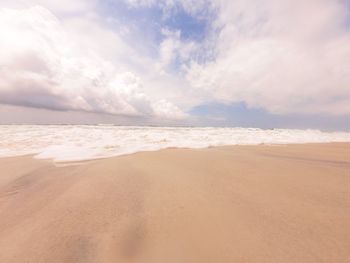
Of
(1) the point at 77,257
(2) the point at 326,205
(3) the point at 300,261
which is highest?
(2) the point at 326,205

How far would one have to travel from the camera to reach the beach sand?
189 cm

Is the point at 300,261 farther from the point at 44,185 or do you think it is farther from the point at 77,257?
the point at 44,185

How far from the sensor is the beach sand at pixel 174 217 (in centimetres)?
189

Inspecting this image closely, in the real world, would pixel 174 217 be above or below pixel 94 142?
below

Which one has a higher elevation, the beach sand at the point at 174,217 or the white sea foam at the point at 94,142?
the white sea foam at the point at 94,142

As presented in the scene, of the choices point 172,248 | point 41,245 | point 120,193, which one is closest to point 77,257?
point 41,245


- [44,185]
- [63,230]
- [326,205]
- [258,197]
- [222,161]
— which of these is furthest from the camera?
[222,161]

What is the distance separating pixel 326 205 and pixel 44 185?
4.76 metres

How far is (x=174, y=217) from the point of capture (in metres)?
2.49

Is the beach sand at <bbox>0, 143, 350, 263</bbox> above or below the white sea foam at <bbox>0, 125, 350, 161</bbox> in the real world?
below

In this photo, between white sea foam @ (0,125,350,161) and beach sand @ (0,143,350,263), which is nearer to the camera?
beach sand @ (0,143,350,263)

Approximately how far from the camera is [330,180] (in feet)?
12.6

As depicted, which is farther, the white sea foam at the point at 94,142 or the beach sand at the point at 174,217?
the white sea foam at the point at 94,142

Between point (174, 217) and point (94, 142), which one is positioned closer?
point (174, 217)
